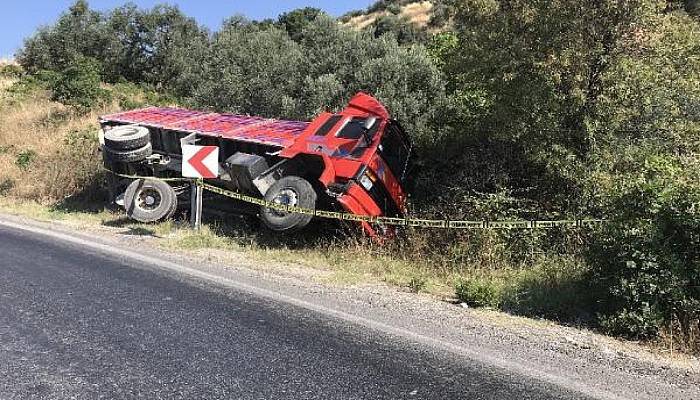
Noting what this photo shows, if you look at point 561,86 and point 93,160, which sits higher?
point 561,86

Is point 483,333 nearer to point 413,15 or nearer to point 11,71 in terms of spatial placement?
point 11,71

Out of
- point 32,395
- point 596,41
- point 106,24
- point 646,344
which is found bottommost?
point 32,395

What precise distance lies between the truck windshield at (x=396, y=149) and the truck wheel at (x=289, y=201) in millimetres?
1541

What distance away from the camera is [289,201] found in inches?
377

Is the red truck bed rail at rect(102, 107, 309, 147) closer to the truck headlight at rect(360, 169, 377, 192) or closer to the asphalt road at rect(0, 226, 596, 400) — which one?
the truck headlight at rect(360, 169, 377, 192)

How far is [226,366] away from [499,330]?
8.77 ft

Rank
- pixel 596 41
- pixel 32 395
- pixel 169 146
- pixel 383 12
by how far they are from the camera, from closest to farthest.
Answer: pixel 32 395
pixel 596 41
pixel 169 146
pixel 383 12

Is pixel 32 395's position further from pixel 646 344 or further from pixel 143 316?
pixel 646 344

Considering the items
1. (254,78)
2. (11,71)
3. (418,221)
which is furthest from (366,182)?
(11,71)

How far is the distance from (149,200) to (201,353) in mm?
7296

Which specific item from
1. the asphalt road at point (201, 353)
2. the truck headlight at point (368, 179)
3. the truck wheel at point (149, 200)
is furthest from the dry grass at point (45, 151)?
the asphalt road at point (201, 353)

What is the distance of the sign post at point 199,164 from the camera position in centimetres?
1020

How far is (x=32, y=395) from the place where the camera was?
12.2 ft

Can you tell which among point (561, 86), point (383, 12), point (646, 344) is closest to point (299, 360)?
point (646, 344)
